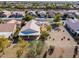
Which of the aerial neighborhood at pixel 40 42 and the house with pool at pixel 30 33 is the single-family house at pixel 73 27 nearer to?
the aerial neighborhood at pixel 40 42

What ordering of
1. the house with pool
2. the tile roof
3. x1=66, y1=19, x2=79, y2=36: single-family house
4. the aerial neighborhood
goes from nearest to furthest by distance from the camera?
the aerial neighborhood, the house with pool, the tile roof, x1=66, y1=19, x2=79, y2=36: single-family house

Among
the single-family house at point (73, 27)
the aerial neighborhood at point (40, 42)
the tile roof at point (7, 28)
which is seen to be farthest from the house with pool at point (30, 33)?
the single-family house at point (73, 27)

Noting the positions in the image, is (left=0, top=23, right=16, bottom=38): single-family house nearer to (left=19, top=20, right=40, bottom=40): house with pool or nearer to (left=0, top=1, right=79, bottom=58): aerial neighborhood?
(left=0, top=1, right=79, bottom=58): aerial neighborhood

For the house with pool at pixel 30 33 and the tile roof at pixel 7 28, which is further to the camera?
the tile roof at pixel 7 28

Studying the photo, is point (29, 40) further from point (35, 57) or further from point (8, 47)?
point (35, 57)

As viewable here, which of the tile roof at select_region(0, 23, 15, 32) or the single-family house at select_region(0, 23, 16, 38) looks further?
the tile roof at select_region(0, 23, 15, 32)

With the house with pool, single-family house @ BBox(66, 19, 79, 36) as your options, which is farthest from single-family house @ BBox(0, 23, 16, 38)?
single-family house @ BBox(66, 19, 79, 36)

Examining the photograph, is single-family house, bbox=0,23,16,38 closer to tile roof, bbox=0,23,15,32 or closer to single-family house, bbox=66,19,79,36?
tile roof, bbox=0,23,15,32

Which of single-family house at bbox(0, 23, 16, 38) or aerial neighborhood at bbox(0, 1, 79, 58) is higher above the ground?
single-family house at bbox(0, 23, 16, 38)

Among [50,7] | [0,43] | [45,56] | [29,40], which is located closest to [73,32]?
[29,40]

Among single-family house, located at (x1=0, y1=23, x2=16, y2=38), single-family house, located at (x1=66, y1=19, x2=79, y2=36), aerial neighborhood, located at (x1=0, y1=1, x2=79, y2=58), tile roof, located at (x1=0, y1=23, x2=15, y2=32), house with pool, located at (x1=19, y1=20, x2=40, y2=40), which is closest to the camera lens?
aerial neighborhood, located at (x1=0, y1=1, x2=79, y2=58)

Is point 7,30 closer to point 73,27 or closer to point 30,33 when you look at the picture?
point 30,33
